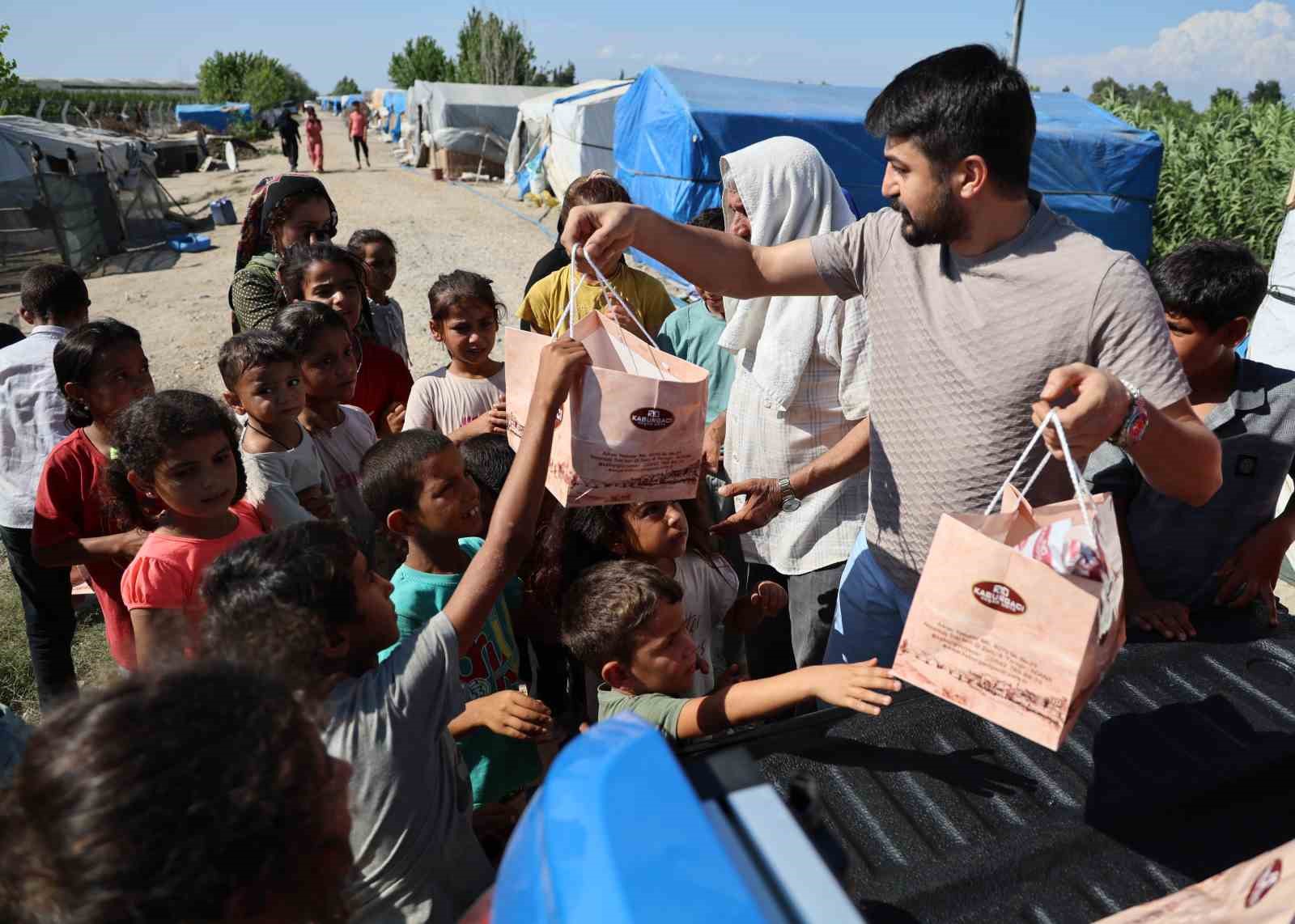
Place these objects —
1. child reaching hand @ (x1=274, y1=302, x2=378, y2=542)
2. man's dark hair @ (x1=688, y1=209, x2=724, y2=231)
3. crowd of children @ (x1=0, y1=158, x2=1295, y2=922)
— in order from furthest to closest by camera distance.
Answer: man's dark hair @ (x1=688, y1=209, x2=724, y2=231)
child reaching hand @ (x1=274, y1=302, x2=378, y2=542)
crowd of children @ (x1=0, y1=158, x2=1295, y2=922)

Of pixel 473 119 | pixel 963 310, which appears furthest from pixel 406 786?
pixel 473 119

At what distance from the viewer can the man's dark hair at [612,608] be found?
6.39ft

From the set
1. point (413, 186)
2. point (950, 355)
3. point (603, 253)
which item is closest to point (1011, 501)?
point (950, 355)

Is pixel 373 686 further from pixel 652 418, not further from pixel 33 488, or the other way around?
Answer: pixel 33 488

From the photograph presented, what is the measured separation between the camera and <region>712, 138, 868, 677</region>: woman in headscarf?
102 inches

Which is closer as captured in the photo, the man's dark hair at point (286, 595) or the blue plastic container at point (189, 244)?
the man's dark hair at point (286, 595)

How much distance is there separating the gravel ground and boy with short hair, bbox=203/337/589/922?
7.08m

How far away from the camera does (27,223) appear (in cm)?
1281

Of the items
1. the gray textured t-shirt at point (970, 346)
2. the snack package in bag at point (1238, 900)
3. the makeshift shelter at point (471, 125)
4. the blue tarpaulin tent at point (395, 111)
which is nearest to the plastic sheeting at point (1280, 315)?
the gray textured t-shirt at point (970, 346)

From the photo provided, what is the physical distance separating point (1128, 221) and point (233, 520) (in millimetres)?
11579

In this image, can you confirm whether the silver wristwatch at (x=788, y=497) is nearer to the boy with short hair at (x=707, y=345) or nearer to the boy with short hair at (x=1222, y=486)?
the boy with short hair at (x=707, y=345)

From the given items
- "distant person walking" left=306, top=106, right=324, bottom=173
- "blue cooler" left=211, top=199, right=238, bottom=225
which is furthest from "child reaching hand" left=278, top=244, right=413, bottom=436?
"distant person walking" left=306, top=106, right=324, bottom=173

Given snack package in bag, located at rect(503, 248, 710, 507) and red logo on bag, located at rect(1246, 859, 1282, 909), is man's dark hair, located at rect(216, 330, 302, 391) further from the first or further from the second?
red logo on bag, located at rect(1246, 859, 1282, 909)

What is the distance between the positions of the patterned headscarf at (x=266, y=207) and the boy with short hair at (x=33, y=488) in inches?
35.2
